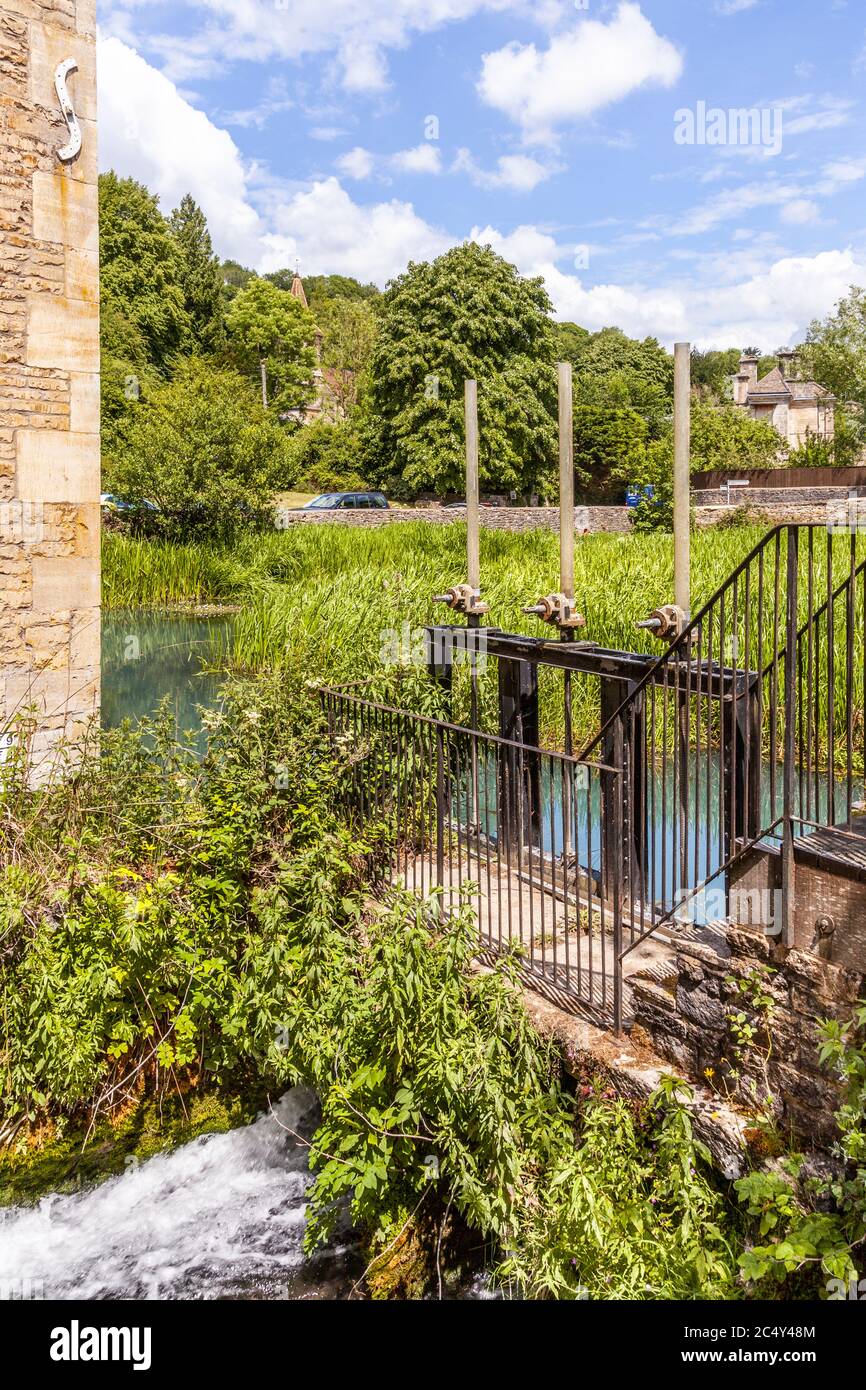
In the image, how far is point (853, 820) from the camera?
160 inches

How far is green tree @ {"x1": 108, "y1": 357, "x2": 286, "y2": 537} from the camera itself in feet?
76.8

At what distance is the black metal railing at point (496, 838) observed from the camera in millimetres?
4668

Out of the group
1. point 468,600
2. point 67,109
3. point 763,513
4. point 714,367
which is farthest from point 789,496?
point 714,367

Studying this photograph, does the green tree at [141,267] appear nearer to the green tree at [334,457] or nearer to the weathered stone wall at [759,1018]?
the green tree at [334,457]

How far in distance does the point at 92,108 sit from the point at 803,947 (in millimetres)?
6629

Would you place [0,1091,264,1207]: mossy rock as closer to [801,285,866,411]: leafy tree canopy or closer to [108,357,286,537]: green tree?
[108,357,286,537]: green tree

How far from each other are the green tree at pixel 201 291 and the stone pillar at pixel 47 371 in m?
44.7

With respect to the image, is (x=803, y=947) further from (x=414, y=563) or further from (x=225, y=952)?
(x=414, y=563)

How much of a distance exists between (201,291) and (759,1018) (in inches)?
2139

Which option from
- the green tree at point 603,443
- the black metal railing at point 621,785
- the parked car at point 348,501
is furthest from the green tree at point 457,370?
the black metal railing at point 621,785

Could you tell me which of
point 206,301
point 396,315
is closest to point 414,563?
point 396,315

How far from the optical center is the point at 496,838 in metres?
6.18

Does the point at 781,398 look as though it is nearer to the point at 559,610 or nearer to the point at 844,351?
the point at 844,351

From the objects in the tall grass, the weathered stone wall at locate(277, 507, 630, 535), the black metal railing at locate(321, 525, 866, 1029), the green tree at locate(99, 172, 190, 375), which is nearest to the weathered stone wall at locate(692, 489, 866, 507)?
the weathered stone wall at locate(277, 507, 630, 535)
